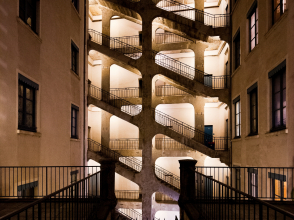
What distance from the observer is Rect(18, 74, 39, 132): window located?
880cm

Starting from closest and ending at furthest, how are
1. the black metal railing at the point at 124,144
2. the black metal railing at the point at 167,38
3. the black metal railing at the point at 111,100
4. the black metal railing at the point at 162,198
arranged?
the black metal railing at the point at 111,100
the black metal railing at the point at 162,198
the black metal railing at the point at 167,38
the black metal railing at the point at 124,144

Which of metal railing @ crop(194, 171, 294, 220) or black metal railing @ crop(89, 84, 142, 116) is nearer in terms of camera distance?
metal railing @ crop(194, 171, 294, 220)

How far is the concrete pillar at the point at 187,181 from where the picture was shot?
7250 millimetres

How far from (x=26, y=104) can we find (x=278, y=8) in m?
9.62

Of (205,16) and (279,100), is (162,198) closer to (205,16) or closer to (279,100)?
(279,100)

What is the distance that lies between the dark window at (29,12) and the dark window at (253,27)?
9.22 meters

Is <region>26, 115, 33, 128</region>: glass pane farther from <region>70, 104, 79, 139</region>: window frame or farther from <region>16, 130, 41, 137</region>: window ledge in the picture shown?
<region>70, 104, 79, 139</region>: window frame

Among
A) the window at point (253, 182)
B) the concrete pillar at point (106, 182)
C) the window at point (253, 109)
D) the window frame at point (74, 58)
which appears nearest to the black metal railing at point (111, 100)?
the window frame at point (74, 58)

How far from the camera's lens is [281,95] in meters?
8.40

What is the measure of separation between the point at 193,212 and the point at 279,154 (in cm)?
400

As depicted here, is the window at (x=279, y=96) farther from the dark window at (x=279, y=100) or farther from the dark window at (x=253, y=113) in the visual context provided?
the dark window at (x=253, y=113)

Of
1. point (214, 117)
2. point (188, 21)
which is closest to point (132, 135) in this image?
point (214, 117)

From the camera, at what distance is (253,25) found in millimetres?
11328

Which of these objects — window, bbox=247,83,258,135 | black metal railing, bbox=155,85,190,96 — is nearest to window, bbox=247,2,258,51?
window, bbox=247,83,258,135
